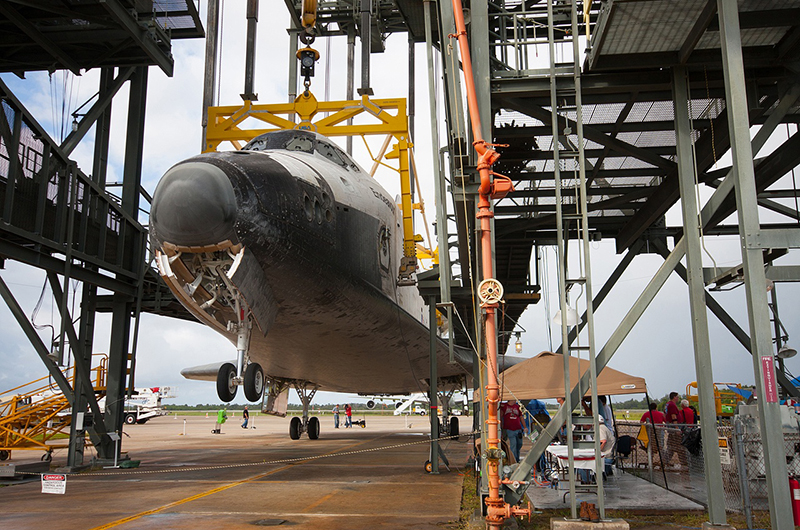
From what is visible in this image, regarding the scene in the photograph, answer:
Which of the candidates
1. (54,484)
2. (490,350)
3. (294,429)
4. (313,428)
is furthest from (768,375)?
(313,428)

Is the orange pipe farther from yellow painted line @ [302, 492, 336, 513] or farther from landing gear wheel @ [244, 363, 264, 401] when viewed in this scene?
landing gear wheel @ [244, 363, 264, 401]

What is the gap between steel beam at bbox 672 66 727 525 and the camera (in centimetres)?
549

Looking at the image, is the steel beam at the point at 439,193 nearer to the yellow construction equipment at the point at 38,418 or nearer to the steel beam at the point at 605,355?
the steel beam at the point at 605,355

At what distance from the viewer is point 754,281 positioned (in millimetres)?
4926

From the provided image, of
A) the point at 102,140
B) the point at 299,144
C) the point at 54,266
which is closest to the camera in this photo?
the point at 299,144

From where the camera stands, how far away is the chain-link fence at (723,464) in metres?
6.36

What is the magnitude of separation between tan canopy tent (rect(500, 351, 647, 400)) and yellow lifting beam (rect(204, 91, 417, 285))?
9.95 ft

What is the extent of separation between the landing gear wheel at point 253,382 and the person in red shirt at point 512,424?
182 inches

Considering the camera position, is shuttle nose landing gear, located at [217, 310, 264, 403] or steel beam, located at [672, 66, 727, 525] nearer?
steel beam, located at [672, 66, 727, 525]

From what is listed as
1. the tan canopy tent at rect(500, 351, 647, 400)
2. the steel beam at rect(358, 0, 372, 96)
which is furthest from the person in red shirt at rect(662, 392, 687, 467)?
the steel beam at rect(358, 0, 372, 96)

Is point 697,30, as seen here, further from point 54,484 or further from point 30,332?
point 30,332

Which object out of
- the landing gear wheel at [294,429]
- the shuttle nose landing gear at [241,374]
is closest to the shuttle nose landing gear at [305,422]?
the landing gear wheel at [294,429]

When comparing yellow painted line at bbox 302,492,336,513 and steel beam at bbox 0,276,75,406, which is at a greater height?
steel beam at bbox 0,276,75,406

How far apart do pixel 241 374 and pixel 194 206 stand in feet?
6.36
